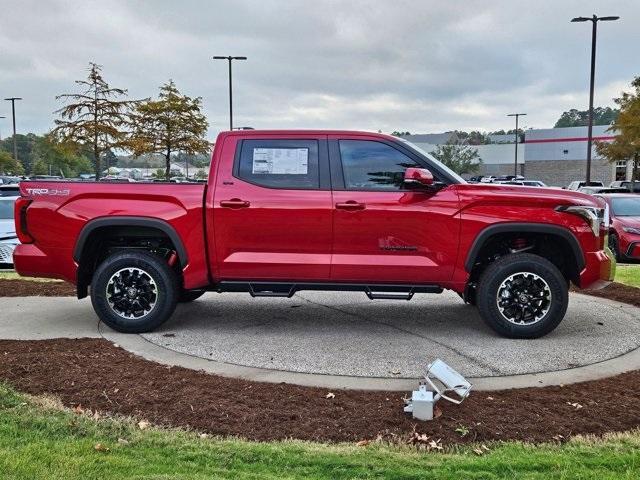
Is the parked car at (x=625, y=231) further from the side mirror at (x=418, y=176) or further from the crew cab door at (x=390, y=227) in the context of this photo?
the side mirror at (x=418, y=176)

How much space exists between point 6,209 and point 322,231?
31.7 ft

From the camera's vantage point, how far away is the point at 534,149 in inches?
2447

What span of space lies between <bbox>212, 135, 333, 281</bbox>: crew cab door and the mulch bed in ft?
4.34

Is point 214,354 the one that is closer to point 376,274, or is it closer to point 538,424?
point 376,274

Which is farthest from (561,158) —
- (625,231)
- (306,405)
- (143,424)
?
(143,424)

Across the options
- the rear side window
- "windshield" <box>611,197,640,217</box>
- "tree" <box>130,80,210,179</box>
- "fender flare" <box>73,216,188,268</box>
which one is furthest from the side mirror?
"tree" <box>130,80,210,179</box>

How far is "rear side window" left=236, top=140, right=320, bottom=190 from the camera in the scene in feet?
18.1

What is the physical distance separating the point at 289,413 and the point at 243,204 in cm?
227

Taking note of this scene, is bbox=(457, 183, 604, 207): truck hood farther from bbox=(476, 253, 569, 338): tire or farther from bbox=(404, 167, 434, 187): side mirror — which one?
bbox=(476, 253, 569, 338): tire

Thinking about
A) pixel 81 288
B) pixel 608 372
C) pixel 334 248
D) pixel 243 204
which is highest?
pixel 243 204

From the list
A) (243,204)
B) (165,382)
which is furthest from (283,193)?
(165,382)

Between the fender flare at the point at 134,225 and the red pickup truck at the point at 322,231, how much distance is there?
0.01m

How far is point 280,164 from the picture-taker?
18.4 ft

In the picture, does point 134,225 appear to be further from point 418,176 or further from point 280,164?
point 418,176
